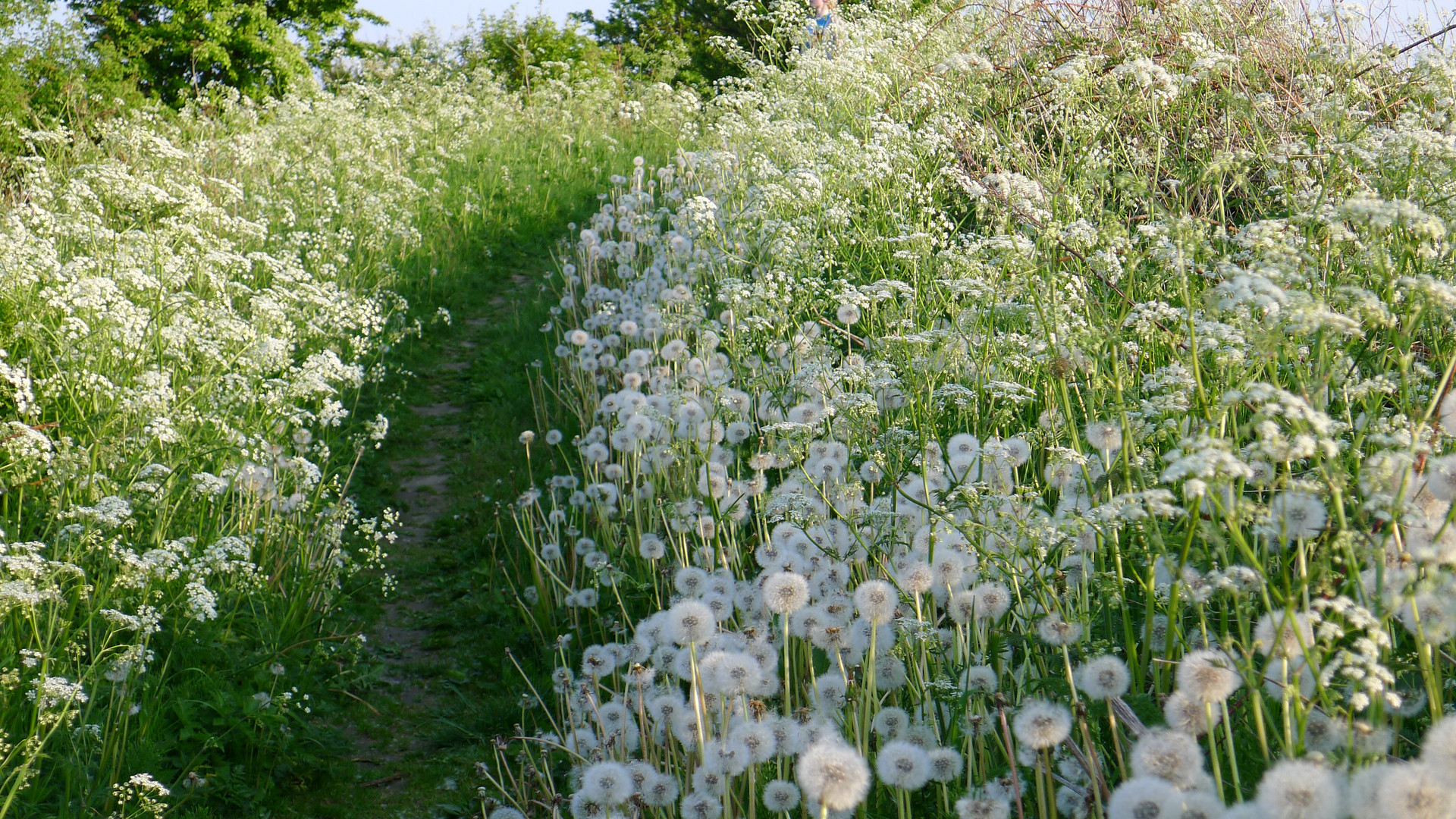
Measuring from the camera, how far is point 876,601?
8.16 ft

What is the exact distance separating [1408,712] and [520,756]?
2.20 metres

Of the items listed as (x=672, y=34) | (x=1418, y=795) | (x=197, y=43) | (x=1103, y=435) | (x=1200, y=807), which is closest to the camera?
(x=1418, y=795)

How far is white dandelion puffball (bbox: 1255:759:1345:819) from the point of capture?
129 centimetres

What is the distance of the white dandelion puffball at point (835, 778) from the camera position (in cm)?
184

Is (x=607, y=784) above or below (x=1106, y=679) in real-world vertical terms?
below

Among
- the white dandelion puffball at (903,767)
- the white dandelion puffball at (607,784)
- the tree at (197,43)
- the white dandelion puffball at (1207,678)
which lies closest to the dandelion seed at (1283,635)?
the white dandelion puffball at (1207,678)

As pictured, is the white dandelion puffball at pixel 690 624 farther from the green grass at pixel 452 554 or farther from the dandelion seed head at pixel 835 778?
the green grass at pixel 452 554

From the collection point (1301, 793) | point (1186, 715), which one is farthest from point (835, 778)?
point (1301, 793)

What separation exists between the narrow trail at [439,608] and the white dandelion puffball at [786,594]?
1.62 metres

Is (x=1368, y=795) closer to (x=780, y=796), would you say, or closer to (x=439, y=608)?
(x=780, y=796)

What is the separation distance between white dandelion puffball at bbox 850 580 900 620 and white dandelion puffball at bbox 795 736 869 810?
2.01 feet

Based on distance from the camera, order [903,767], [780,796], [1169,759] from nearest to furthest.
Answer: [1169,759] → [903,767] → [780,796]

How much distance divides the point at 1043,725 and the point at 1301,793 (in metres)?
0.63

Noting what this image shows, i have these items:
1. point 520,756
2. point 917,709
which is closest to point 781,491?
point 917,709
